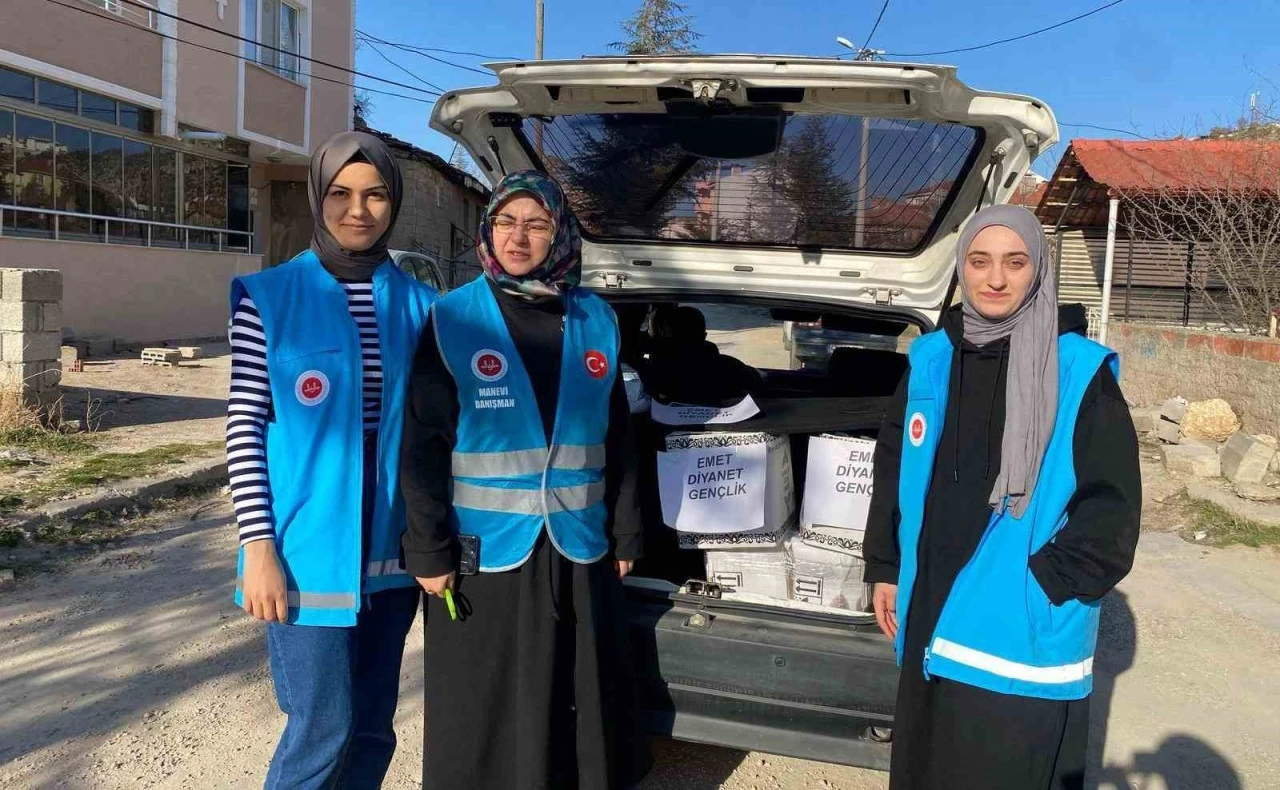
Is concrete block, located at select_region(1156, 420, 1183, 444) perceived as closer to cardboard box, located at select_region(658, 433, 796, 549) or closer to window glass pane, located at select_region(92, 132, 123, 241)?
cardboard box, located at select_region(658, 433, 796, 549)

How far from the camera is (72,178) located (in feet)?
41.1

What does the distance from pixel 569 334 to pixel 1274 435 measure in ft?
22.8

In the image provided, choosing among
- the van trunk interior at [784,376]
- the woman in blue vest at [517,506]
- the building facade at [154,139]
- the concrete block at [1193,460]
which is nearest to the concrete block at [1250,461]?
the concrete block at [1193,460]

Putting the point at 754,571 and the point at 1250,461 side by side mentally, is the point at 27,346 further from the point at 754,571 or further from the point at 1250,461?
the point at 1250,461

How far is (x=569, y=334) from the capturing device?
215cm

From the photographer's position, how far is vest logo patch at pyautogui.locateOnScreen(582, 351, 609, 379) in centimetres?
215

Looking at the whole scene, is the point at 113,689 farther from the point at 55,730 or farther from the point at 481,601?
the point at 481,601

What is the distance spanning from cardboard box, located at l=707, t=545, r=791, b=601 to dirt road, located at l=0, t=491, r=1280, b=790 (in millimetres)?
649

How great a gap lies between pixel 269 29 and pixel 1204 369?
1544 centimetres

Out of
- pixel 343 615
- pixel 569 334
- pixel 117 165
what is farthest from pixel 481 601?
pixel 117 165

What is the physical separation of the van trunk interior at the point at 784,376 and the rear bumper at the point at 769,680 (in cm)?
42

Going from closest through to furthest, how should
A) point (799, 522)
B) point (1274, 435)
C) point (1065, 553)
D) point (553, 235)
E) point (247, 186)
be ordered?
point (1065, 553) < point (553, 235) < point (799, 522) < point (1274, 435) < point (247, 186)

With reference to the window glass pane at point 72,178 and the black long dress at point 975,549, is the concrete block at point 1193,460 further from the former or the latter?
the window glass pane at point 72,178

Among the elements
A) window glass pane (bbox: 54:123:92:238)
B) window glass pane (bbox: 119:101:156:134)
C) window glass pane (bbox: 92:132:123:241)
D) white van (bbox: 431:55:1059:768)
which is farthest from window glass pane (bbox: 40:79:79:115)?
white van (bbox: 431:55:1059:768)
